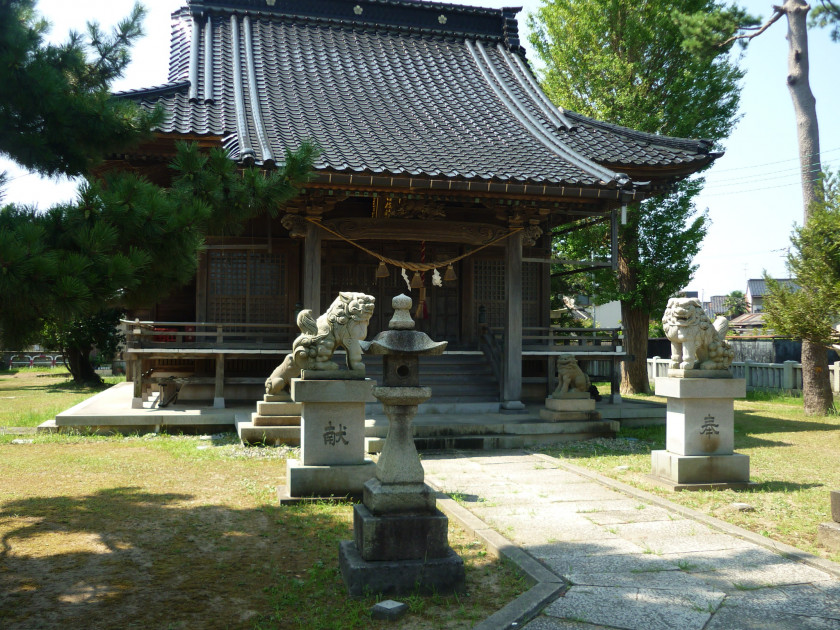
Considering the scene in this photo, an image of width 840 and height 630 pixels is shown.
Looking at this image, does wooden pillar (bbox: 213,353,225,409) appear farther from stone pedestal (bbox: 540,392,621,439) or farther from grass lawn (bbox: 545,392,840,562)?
grass lawn (bbox: 545,392,840,562)

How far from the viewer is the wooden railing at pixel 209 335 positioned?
37.0 ft

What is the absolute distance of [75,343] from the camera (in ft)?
70.8

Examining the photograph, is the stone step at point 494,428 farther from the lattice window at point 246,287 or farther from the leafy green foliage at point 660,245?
the leafy green foliage at point 660,245

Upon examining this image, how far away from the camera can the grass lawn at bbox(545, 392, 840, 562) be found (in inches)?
243

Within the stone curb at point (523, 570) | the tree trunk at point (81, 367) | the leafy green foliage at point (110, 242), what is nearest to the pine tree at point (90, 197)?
the leafy green foliage at point (110, 242)

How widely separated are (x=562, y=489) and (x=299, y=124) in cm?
808

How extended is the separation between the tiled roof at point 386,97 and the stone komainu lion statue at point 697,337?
12.8ft

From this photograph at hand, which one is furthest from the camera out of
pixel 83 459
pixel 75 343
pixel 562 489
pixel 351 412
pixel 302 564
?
pixel 75 343

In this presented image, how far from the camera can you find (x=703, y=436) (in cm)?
762

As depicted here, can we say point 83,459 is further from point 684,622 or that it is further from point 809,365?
point 809,365

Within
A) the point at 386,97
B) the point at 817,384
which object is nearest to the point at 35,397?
the point at 386,97

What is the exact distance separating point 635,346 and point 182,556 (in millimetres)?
15525

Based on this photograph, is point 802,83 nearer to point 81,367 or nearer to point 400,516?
point 400,516

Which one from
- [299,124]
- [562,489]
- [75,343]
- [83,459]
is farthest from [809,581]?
[75,343]
